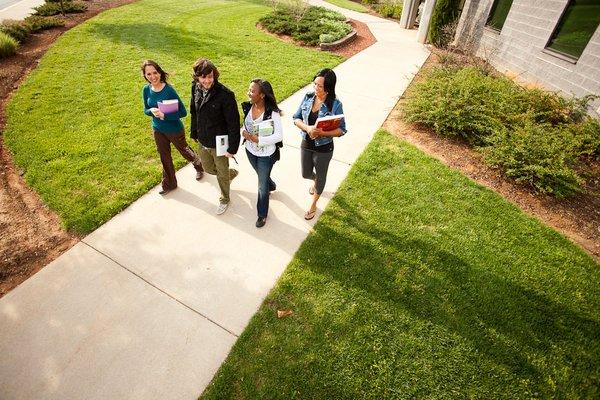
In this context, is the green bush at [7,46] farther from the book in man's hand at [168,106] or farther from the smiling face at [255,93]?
the smiling face at [255,93]

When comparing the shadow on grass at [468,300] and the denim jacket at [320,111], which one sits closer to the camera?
the shadow on grass at [468,300]

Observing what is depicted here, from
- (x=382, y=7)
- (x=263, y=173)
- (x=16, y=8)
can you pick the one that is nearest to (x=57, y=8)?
(x=16, y=8)

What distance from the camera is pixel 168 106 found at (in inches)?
151

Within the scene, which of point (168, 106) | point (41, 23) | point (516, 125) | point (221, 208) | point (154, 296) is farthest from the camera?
point (41, 23)

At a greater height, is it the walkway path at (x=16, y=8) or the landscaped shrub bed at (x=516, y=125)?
the walkway path at (x=16, y=8)

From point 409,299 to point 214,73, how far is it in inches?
129

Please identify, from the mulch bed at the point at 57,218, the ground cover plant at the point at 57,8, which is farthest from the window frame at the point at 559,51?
the ground cover plant at the point at 57,8

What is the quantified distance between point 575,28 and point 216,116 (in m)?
8.62

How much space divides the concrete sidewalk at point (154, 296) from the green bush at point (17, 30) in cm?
953

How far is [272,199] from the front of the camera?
15.9ft

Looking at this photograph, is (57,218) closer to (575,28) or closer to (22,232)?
(22,232)

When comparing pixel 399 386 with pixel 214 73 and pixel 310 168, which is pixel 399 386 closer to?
pixel 310 168

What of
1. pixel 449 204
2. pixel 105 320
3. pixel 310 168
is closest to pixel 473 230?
pixel 449 204

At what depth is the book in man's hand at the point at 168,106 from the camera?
3.82 meters
